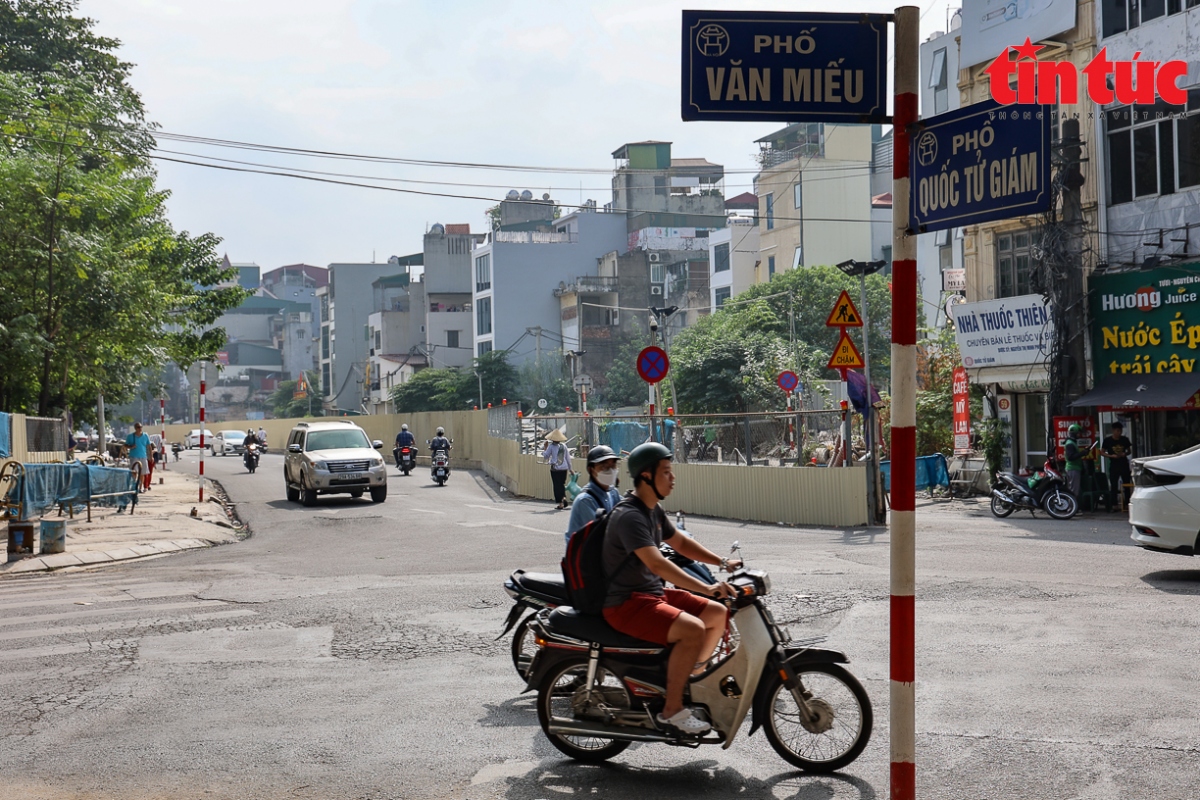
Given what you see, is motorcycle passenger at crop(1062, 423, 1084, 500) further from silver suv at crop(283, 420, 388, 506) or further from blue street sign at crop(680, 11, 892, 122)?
blue street sign at crop(680, 11, 892, 122)

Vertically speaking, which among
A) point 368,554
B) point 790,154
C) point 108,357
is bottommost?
point 368,554

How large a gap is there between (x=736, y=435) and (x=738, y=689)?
18445mm

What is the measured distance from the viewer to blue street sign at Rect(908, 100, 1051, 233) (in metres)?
3.88

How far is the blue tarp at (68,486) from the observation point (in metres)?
20.9

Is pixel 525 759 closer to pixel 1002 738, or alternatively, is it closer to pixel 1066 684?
pixel 1002 738

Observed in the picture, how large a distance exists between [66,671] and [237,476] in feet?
116

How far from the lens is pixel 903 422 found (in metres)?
4.17

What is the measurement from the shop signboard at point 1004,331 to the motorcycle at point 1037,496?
468 centimetres

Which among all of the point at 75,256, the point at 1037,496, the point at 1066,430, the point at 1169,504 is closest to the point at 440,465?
the point at 75,256

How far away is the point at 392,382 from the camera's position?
10500 cm

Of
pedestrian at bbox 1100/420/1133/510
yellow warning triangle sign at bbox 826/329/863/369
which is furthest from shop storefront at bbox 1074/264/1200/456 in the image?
yellow warning triangle sign at bbox 826/329/863/369

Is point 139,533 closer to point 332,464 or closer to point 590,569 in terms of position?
point 332,464

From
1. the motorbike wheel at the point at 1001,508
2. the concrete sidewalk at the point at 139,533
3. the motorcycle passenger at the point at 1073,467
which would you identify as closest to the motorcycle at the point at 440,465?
the concrete sidewalk at the point at 139,533

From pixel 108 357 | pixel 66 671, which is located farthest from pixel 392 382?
pixel 66 671
